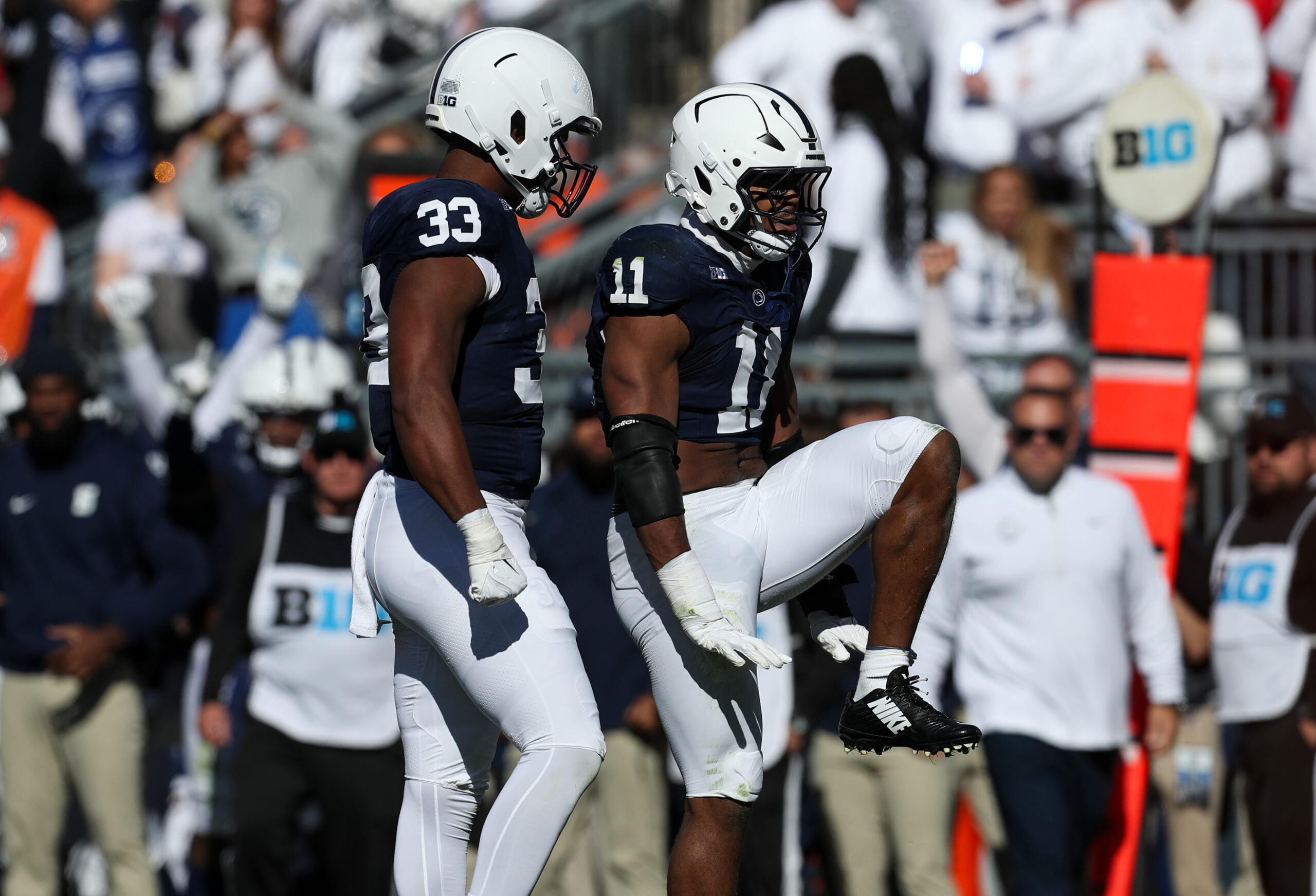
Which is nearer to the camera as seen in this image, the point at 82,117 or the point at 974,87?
the point at 974,87

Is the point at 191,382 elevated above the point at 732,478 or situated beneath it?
elevated above

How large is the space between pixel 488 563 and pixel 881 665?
3.26 feet

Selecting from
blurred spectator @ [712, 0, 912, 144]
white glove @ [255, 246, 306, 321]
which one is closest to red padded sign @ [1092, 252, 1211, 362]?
blurred spectator @ [712, 0, 912, 144]

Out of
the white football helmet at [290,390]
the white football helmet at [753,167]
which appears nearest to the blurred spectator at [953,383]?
the white football helmet at [290,390]

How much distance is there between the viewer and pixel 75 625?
→ 761 centimetres

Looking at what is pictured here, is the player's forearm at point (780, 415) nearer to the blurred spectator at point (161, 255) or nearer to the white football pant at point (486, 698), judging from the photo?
the white football pant at point (486, 698)

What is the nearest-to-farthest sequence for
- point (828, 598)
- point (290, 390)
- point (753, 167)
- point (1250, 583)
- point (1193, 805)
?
point (753, 167)
point (828, 598)
point (1250, 583)
point (1193, 805)
point (290, 390)

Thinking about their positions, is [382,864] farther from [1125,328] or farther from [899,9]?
[899,9]

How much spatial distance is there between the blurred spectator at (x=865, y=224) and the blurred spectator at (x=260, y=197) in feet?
9.30

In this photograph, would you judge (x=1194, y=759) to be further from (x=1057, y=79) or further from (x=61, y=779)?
(x=61, y=779)

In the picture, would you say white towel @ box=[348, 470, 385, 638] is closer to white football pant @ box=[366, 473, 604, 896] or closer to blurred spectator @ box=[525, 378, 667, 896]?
white football pant @ box=[366, 473, 604, 896]

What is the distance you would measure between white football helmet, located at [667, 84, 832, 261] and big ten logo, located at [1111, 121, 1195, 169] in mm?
3215

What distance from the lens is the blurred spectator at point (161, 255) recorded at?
1024cm

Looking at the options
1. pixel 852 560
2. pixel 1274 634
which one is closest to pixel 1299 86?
pixel 1274 634
